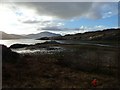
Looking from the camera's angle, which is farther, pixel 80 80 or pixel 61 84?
pixel 80 80

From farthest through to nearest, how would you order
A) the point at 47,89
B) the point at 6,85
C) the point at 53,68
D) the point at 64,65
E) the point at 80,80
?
the point at 64,65 < the point at 53,68 < the point at 80,80 < the point at 6,85 < the point at 47,89

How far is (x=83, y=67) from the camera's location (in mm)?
26016

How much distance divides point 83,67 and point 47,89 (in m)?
10.5

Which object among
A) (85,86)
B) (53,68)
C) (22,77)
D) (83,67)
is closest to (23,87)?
(22,77)

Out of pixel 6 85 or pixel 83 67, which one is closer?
pixel 6 85

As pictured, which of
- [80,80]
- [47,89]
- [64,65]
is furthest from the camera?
[64,65]

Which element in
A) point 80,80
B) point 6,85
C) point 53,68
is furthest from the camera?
point 53,68

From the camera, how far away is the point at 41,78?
2053cm

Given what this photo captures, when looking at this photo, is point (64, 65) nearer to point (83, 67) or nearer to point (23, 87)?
point (83, 67)

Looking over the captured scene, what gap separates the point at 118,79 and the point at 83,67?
6.30 metres

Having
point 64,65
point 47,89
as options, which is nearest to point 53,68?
point 64,65

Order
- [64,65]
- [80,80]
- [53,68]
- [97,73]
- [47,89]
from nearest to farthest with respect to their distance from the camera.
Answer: [47,89]
[80,80]
[97,73]
[53,68]
[64,65]

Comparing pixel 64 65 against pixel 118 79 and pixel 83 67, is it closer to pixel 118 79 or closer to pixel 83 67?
pixel 83 67

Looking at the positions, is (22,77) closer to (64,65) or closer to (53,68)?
(53,68)
